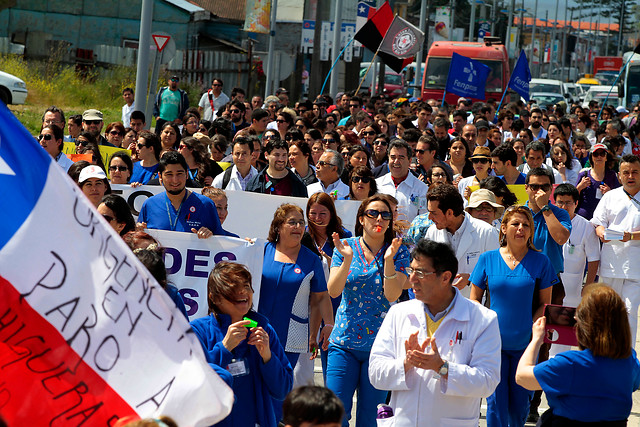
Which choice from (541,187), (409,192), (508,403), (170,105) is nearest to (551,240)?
(541,187)

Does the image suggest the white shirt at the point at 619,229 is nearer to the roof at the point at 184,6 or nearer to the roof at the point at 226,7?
the roof at the point at 184,6

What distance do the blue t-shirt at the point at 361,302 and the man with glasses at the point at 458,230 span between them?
0.74 m

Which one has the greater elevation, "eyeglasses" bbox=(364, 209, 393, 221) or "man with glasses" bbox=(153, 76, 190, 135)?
"man with glasses" bbox=(153, 76, 190, 135)

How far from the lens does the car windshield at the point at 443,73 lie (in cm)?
3328

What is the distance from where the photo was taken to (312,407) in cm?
367

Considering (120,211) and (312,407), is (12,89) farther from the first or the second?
(312,407)

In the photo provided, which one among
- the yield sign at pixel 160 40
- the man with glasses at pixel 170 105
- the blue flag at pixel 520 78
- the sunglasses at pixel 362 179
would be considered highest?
the blue flag at pixel 520 78

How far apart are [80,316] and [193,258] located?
4.51 m

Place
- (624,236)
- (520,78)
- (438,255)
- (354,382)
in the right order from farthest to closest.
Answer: (520,78) → (624,236) → (354,382) → (438,255)

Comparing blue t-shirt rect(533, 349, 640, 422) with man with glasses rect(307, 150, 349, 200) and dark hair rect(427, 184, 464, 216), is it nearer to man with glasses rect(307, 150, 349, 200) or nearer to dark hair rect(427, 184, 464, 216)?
dark hair rect(427, 184, 464, 216)

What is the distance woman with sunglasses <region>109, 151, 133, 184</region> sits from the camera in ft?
31.2

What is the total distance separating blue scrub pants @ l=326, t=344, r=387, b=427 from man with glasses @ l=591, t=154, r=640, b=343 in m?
3.73

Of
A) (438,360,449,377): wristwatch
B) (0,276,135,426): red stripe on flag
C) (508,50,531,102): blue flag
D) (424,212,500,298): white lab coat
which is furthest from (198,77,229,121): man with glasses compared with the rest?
(0,276,135,426): red stripe on flag

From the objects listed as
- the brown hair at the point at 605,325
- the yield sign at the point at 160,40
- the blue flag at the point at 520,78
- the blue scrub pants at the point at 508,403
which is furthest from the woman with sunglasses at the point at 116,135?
the blue flag at the point at 520,78
